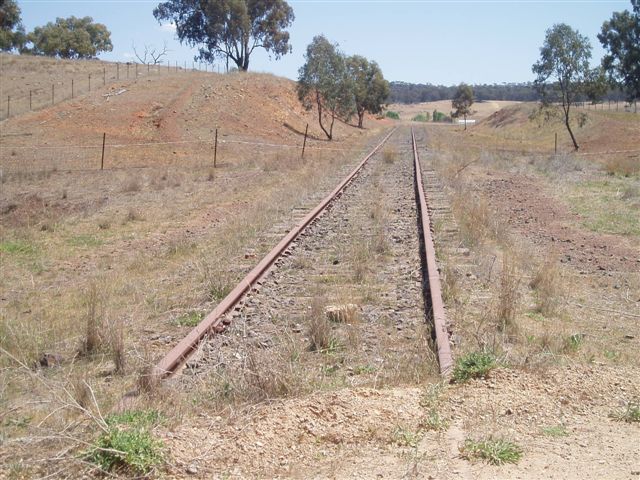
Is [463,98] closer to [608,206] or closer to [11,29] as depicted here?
[11,29]

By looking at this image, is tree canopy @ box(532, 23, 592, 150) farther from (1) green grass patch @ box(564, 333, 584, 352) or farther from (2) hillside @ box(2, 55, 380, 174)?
(1) green grass patch @ box(564, 333, 584, 352)

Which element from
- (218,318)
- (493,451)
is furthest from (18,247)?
(493,451)

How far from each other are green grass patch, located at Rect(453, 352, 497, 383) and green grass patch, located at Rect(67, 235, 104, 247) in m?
8.95

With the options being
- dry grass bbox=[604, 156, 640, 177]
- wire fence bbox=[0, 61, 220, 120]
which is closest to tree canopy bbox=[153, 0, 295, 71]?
wire fence bbox=[0, 61, 220, 120]

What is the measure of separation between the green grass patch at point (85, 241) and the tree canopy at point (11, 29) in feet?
207

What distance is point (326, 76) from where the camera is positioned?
52031 mm

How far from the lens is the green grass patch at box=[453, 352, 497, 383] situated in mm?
5543

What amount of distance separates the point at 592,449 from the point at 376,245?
265 inches

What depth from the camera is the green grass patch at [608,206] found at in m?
14.0

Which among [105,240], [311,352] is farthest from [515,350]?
[105,240]

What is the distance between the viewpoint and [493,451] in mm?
4258

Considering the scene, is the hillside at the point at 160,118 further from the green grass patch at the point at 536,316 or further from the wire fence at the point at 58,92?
the green grass patch at the point at 536,316

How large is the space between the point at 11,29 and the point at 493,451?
101991 mm

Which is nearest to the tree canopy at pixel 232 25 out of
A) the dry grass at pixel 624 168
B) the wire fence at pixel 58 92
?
the wire fence at pixel 58 92
